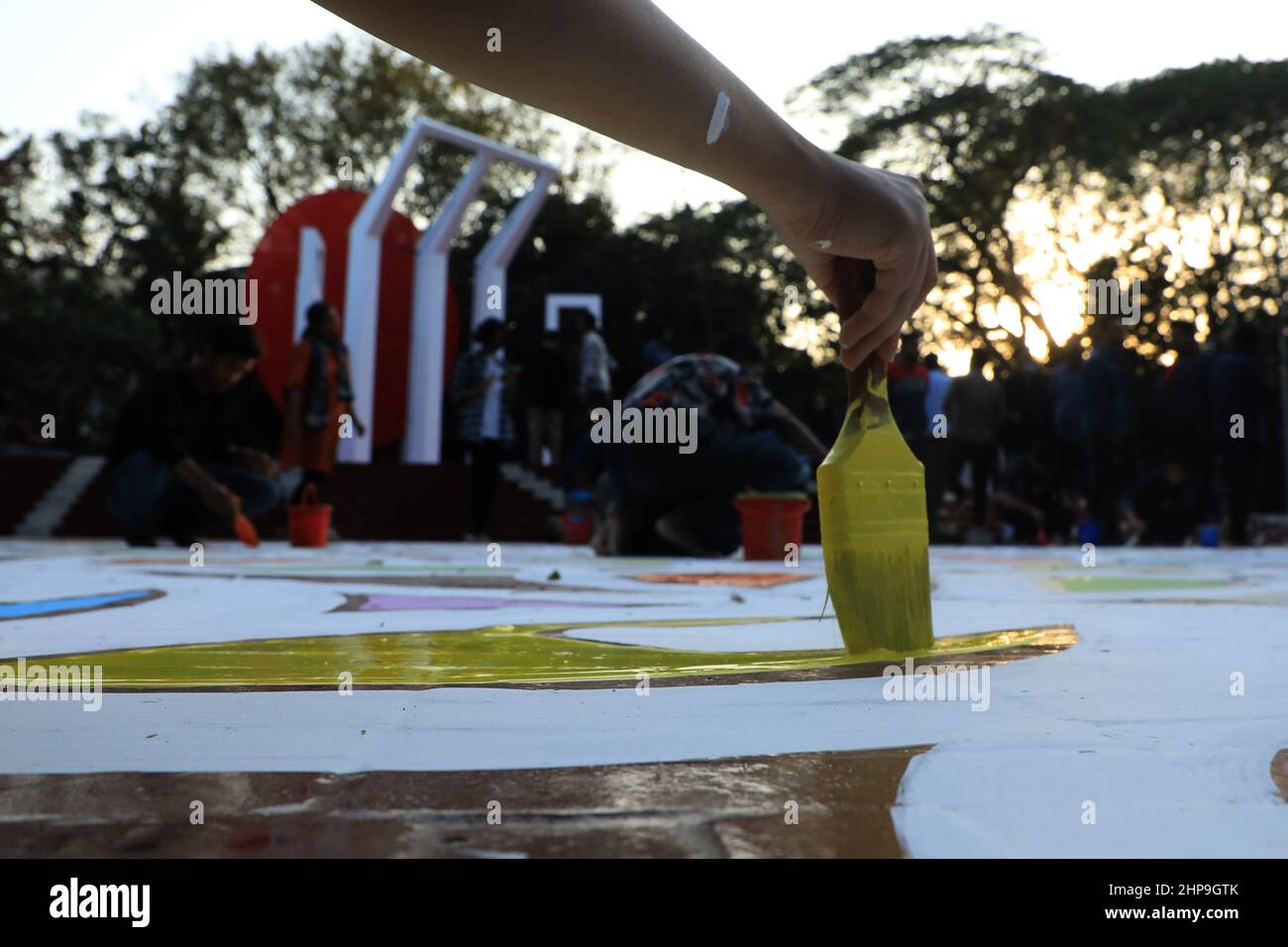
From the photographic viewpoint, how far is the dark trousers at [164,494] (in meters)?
6.43

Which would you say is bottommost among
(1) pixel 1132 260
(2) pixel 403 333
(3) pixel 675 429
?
(3) pixel 675 429

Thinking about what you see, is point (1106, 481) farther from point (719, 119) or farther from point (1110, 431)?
point (719, 119)

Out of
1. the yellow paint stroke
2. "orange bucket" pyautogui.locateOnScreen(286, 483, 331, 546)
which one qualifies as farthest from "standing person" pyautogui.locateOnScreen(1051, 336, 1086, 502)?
the yellow paint stroke

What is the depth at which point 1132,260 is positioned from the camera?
21.6 meters

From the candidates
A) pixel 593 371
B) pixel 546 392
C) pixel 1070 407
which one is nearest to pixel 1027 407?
pixel 1070 407

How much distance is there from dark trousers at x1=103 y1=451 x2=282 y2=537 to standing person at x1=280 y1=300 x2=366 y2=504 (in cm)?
81

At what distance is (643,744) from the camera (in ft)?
3.74

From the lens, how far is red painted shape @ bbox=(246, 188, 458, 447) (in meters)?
15.6

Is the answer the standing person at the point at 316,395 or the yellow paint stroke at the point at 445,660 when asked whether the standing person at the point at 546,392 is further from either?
the yellow paint stroke at the point at 445,660

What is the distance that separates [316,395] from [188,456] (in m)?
1.59
